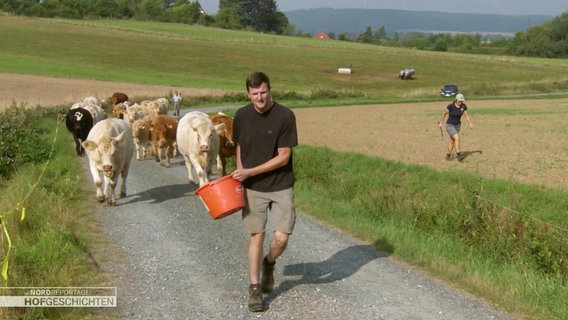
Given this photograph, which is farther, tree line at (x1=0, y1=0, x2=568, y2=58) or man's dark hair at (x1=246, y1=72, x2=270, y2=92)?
tree line at (x1=0, y1=0, x2=568, y2=58)

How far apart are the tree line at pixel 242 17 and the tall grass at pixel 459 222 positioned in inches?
4866

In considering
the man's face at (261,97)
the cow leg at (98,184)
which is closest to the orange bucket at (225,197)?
the man's face at (261,97)

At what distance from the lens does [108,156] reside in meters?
12.5

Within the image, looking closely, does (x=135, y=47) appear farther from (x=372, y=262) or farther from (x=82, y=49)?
(x=372, y=262)

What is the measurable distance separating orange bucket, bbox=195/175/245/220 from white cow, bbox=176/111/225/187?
21.4ft

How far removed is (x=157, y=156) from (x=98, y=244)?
1008 cm

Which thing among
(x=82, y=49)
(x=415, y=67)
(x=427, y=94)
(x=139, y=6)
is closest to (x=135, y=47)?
(x=82, y=49)

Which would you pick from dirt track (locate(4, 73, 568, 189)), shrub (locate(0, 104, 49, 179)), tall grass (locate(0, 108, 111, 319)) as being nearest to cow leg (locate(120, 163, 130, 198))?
tall grass (locate(0, 108, 111, 319))

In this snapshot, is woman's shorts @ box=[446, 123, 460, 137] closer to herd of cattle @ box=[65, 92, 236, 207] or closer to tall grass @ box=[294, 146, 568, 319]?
tall grass @ box=[294, 146, 568, 319]

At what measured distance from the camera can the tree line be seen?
438 feet

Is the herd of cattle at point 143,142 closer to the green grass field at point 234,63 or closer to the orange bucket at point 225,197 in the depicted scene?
the orange bucket at point 225,197

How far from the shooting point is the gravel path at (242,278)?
693cm

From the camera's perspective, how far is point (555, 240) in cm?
1070

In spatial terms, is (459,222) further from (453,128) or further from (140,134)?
(140,134)
